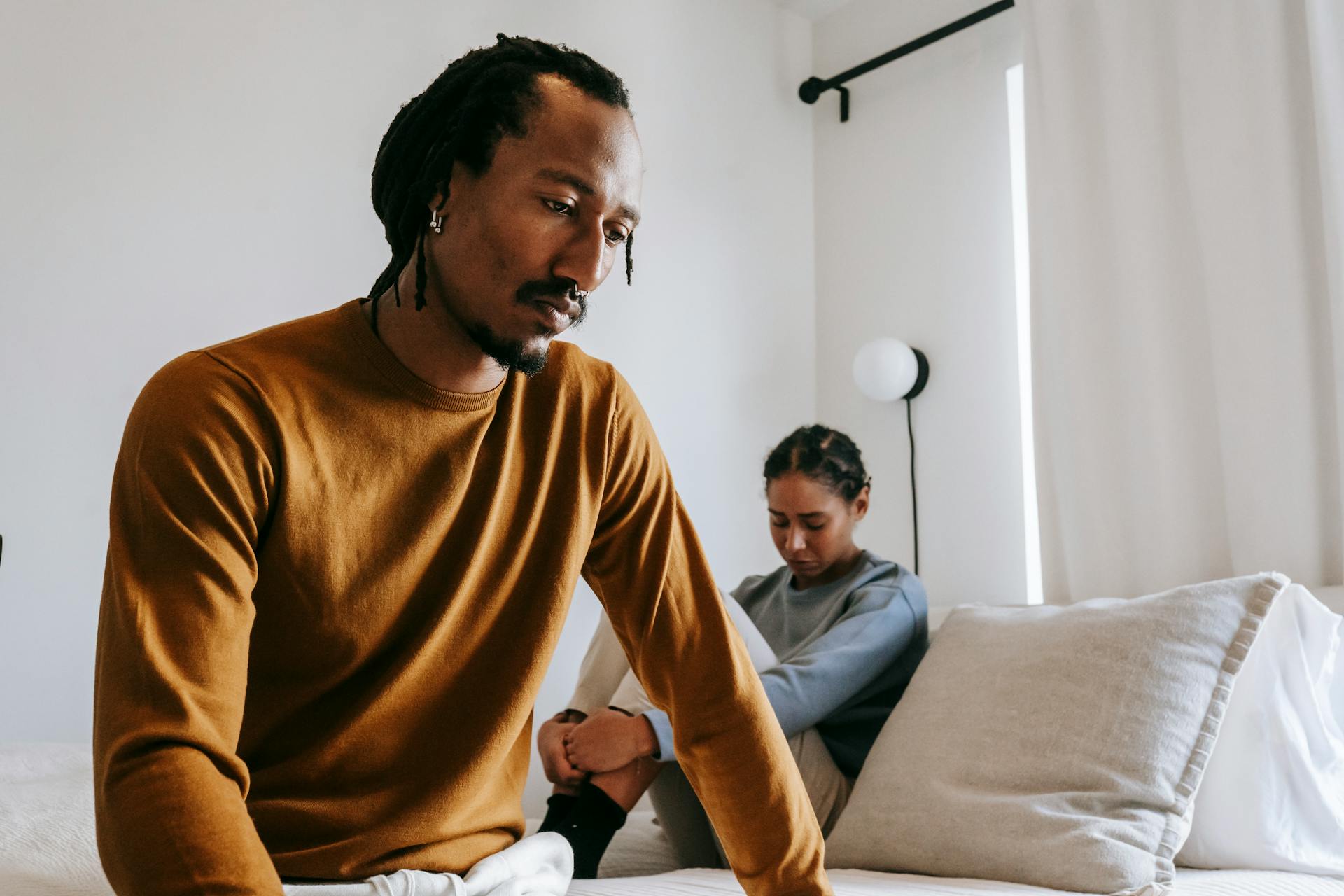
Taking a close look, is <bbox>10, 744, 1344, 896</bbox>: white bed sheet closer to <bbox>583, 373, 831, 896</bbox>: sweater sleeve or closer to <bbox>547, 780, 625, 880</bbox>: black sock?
<bbox>547, 780, 625, 880</bbox>: black sock

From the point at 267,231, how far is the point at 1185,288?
68.6 inches

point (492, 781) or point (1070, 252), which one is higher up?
point (1070, 252)

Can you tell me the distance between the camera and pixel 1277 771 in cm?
138

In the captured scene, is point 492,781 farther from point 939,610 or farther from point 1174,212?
point 1174,212

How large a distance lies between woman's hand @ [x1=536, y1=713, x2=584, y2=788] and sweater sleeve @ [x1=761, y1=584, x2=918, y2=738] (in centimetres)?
30

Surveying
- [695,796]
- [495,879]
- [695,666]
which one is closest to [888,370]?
[695,796]

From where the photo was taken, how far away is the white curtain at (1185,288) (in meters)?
1.86

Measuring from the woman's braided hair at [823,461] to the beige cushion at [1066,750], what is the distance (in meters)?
0.50

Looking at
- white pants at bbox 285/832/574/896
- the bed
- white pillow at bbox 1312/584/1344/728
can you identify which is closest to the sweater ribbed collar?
white pants at bbox 285/832/574/896

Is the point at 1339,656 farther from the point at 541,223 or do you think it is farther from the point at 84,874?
the point at 84,874

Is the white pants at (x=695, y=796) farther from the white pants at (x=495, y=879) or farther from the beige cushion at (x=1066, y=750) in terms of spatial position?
the white pants at (x=495, y=879)

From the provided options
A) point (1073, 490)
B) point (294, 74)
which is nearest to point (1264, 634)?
point (1073, 490)

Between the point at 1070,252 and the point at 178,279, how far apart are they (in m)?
1.72

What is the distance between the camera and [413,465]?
916 millimetres
